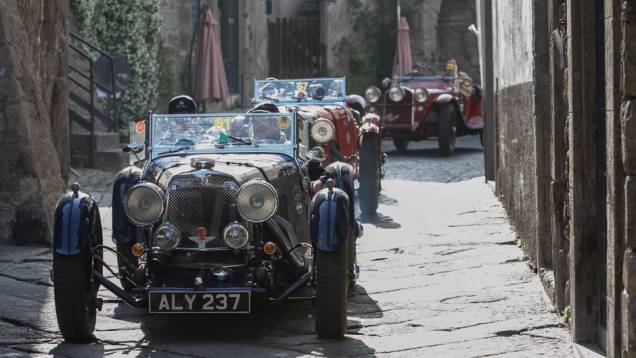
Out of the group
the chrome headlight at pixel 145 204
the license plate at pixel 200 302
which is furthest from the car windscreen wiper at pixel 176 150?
the license plate at pixel 200 302

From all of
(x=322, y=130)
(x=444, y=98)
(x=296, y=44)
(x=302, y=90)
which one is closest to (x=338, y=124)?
(x=302, y=90)

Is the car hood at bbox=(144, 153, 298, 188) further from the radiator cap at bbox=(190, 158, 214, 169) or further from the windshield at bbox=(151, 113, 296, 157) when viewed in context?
the windshield at bbox=(151, 113, 296, 157)

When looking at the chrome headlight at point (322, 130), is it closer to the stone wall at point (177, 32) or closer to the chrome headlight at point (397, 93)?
the chrome headlight at point (397, 93)

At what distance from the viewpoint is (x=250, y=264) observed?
668 cm

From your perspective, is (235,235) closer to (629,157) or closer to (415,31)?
(629,157)

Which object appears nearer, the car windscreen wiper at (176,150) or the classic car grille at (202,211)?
the classic car grille at (202,211)

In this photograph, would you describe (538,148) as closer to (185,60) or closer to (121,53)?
(121,53)

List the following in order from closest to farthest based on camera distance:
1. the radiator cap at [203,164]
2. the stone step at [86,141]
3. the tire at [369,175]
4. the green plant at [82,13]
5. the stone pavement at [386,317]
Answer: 1. the stone pavement at [386,317]
2. the radiator cap at [203,164]
3. the tire at [369,175]
4. the stone step at [86,141]
5. the green plant at [82,13]

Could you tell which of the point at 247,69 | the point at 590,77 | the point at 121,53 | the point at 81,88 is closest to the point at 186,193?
the point at 590,77

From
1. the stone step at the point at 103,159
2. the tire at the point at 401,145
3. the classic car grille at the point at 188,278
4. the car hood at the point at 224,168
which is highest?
the car hood at the point at 224,168

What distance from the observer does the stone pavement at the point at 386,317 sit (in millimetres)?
6309

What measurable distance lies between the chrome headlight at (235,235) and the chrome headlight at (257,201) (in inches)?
3.0

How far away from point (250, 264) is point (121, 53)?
12.0 m

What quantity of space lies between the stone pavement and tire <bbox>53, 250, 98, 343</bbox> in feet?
0.25
